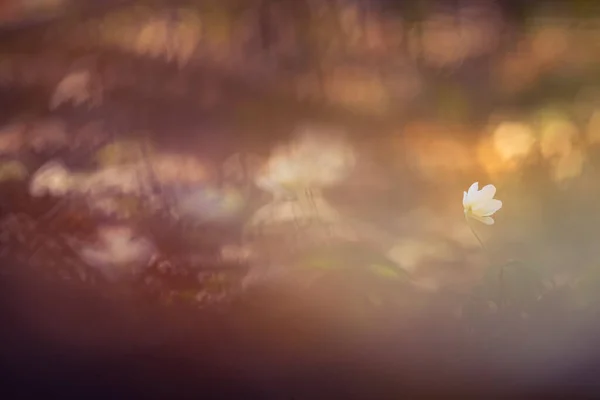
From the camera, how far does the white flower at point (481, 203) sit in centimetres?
132

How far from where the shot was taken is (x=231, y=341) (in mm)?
1281

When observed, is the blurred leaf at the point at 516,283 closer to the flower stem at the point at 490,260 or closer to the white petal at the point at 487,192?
the flower stem at the point at 490,260

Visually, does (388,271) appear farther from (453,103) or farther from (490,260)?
(453,103)

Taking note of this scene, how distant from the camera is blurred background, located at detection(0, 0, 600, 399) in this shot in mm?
1281

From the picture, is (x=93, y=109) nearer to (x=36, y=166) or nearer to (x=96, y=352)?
(x=36, y=166)

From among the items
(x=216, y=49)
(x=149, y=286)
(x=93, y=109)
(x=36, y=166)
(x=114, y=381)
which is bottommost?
(x=114, y=381)

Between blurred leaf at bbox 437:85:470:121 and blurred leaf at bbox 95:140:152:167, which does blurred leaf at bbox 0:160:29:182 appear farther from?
blurred leaf at bbox 437:85:470:121

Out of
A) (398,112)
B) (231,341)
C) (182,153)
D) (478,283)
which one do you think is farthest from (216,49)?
(478,283)

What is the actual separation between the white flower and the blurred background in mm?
20

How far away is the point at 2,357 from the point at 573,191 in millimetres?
1139

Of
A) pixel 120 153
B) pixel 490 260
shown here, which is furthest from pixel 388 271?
pixel 120 153

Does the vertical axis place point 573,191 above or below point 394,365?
above

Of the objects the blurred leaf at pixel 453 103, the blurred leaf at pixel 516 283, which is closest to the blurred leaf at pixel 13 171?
the blurred leaf at pixel 453 103

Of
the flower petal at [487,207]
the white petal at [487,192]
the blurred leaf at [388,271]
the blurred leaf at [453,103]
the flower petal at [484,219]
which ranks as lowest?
the blurred leaf at [388,271]
